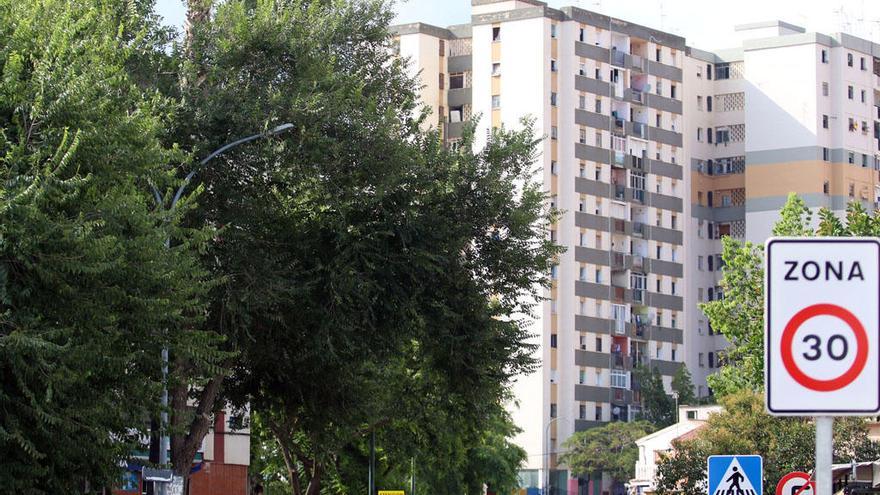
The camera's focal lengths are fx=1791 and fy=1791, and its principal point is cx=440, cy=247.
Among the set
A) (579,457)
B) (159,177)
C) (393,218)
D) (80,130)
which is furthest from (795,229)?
(579,457)

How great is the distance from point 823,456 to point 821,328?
43cm

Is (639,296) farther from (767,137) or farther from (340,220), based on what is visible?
(340,220)

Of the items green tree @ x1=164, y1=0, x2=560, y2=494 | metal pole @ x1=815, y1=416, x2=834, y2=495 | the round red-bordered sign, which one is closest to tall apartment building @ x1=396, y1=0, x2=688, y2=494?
green tree @ x1=164, y1=0, x2=560, y2=494

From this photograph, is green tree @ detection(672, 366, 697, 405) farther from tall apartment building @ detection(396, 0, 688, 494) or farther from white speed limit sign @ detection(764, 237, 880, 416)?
white speed limit sign @ detection(764, 237, 880, 416)

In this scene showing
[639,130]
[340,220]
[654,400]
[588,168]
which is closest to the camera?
[340,220]

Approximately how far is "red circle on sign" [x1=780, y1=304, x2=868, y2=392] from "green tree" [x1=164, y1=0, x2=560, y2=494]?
24.8 metres

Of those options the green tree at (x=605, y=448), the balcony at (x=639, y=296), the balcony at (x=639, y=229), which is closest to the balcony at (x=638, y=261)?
the balcony at (x=639, y=229)

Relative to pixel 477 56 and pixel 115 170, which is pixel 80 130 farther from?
pixel 477 56

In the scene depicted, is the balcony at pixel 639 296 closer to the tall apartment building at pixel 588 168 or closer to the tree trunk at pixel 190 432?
Answer: the tall apartment building at pixel 588 168

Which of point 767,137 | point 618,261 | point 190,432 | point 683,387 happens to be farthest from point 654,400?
point 190,432

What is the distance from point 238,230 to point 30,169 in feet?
37.4

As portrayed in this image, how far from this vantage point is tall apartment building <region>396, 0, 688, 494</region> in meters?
113

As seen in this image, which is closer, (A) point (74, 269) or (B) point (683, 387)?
(A) point (74, 269)

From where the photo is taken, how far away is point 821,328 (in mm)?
5922
